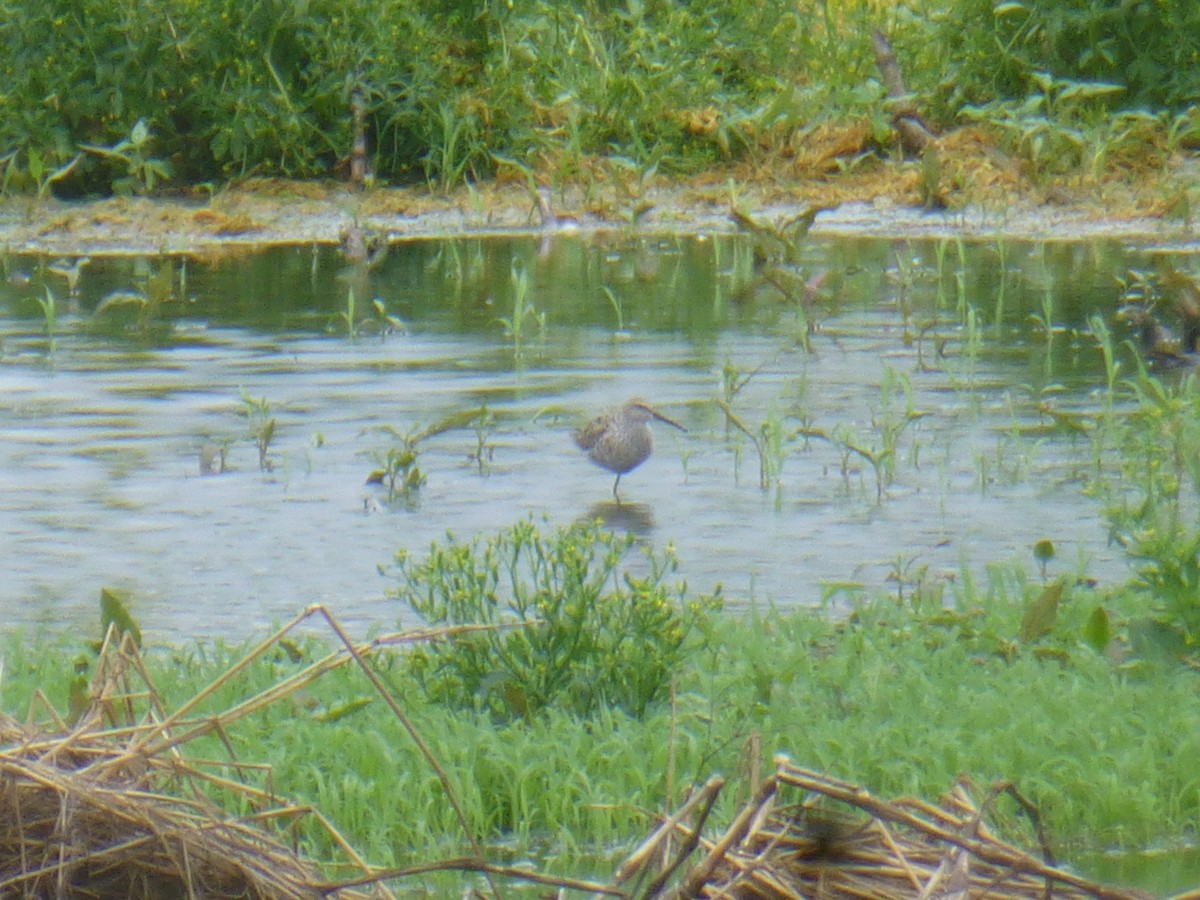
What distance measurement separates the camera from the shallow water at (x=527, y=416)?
6.61 meters

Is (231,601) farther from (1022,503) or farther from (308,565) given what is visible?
(1022,503)

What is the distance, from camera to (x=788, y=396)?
29.8 feet

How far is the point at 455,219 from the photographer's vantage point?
49.8 ft

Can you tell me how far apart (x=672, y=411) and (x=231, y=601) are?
10.2ft

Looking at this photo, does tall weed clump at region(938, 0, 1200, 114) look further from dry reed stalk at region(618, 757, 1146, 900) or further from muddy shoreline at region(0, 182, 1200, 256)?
dry reed stalk at region(618, 757, 1146, 900)

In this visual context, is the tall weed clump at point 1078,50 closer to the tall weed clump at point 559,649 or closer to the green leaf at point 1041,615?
the green leaf at point 1041,615

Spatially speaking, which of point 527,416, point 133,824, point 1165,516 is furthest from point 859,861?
point 527,416

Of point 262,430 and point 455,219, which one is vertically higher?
point 455,219

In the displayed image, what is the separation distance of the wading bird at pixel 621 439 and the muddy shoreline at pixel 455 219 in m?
6.19

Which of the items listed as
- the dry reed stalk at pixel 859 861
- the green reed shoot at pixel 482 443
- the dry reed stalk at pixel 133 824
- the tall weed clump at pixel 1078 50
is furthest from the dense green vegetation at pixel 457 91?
the dry reed stalk at pixel 859 861

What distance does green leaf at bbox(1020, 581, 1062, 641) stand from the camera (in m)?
5.21

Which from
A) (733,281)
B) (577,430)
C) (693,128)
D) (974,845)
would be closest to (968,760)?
(974,845)

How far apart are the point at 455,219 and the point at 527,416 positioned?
650 cm

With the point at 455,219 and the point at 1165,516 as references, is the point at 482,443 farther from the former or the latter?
the point at 455,219
